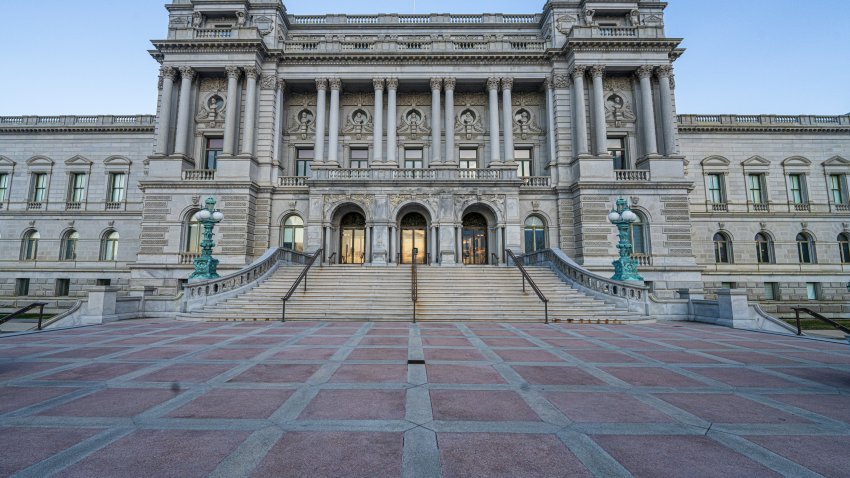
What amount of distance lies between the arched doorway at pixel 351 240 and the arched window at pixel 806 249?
3320 centimetres

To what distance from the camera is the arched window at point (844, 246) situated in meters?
28.3

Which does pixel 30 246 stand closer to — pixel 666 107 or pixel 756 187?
pixel 666 107

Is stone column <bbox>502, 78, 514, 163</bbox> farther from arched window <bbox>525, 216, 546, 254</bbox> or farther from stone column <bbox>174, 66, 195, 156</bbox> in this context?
stone column <bbox>174, 66, 195, 156</bbox>

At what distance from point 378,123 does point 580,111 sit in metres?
14.2

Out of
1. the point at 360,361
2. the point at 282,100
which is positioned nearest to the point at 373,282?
the point at 360,361

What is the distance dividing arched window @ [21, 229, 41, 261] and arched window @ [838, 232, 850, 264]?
63.2m

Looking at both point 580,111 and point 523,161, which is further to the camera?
point 523,161

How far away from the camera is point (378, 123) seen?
26.8 metres

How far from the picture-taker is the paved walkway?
3.02 m

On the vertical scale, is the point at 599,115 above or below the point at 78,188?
above

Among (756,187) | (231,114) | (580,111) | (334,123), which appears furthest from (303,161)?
(756,187)

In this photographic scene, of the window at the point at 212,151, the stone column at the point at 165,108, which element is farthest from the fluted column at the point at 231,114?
the stone column at the point at 165,108

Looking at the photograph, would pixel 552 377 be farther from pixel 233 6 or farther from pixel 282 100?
pixel 233 6

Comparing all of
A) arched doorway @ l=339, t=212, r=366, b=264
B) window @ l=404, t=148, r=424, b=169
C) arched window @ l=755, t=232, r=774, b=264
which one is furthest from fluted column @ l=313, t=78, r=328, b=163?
arched window @ l=755, t=232, r=774, b=264
